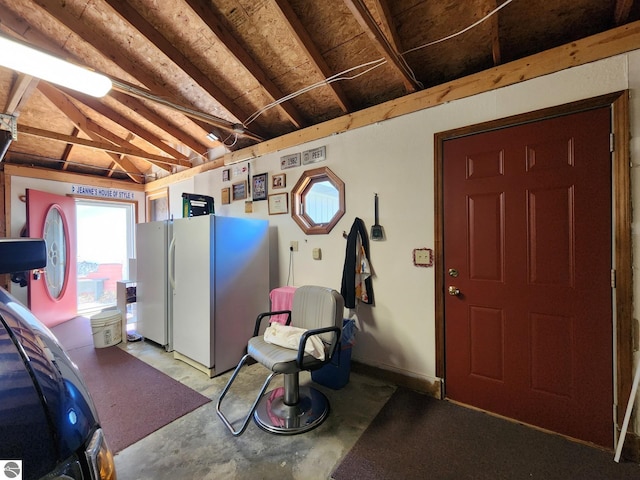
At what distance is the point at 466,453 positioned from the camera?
1677 mm

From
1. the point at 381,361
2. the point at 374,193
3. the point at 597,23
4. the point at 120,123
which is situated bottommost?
the point at 381,361

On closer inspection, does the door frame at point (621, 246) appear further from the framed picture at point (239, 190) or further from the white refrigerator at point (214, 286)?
the framed picture at point (239, 190)

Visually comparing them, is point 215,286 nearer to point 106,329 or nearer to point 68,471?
point 106,329

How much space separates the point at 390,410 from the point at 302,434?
703mm

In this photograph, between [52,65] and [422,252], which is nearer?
[52,65]

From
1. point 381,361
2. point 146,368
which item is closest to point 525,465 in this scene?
point 381,361

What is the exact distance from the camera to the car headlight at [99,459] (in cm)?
56

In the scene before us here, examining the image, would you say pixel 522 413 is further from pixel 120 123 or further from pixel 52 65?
pixel 120 123

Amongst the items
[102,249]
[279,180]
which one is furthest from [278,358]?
[102,249]

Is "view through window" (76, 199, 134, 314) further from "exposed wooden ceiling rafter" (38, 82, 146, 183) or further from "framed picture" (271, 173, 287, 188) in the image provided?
"framed picture" (271, 173, 287, 188)

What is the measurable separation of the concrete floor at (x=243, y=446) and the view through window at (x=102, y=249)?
4.30 metres

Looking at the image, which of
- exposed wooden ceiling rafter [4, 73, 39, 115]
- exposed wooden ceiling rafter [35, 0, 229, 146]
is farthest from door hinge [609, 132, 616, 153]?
exposed wooden ceiling rafter [4, 73, 39, 115]

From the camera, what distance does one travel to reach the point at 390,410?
209 cm

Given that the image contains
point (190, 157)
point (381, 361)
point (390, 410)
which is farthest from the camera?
point (190, 157)
